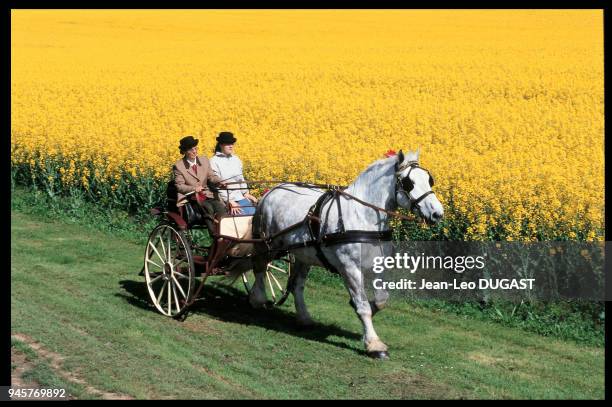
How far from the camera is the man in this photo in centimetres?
1200

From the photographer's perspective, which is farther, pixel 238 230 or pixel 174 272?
pixel 174 272

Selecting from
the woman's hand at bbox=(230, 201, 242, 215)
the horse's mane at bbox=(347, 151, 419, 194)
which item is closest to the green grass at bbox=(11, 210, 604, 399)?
the woman's hand at bbox=(230, 201, 242, 215)

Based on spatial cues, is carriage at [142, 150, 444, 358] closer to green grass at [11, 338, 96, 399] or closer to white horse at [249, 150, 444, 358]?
white horse at [249, 150, 444, 358]

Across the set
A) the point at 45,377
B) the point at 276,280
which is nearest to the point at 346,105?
the point at 276,280

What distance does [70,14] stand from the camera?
50750 millimetres

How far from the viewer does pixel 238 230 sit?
39.3ft

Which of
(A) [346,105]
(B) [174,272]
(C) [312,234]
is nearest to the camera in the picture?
(C) [312,234]

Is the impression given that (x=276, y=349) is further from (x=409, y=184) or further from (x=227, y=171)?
(x=227, y=171)

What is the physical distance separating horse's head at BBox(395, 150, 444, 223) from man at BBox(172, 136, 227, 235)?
279 cm

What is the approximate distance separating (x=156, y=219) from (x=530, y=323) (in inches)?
322

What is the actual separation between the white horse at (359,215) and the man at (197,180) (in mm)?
789

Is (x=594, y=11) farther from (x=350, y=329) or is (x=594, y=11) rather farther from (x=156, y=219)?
(x=350, y=329)

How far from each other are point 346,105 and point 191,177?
12511mm
